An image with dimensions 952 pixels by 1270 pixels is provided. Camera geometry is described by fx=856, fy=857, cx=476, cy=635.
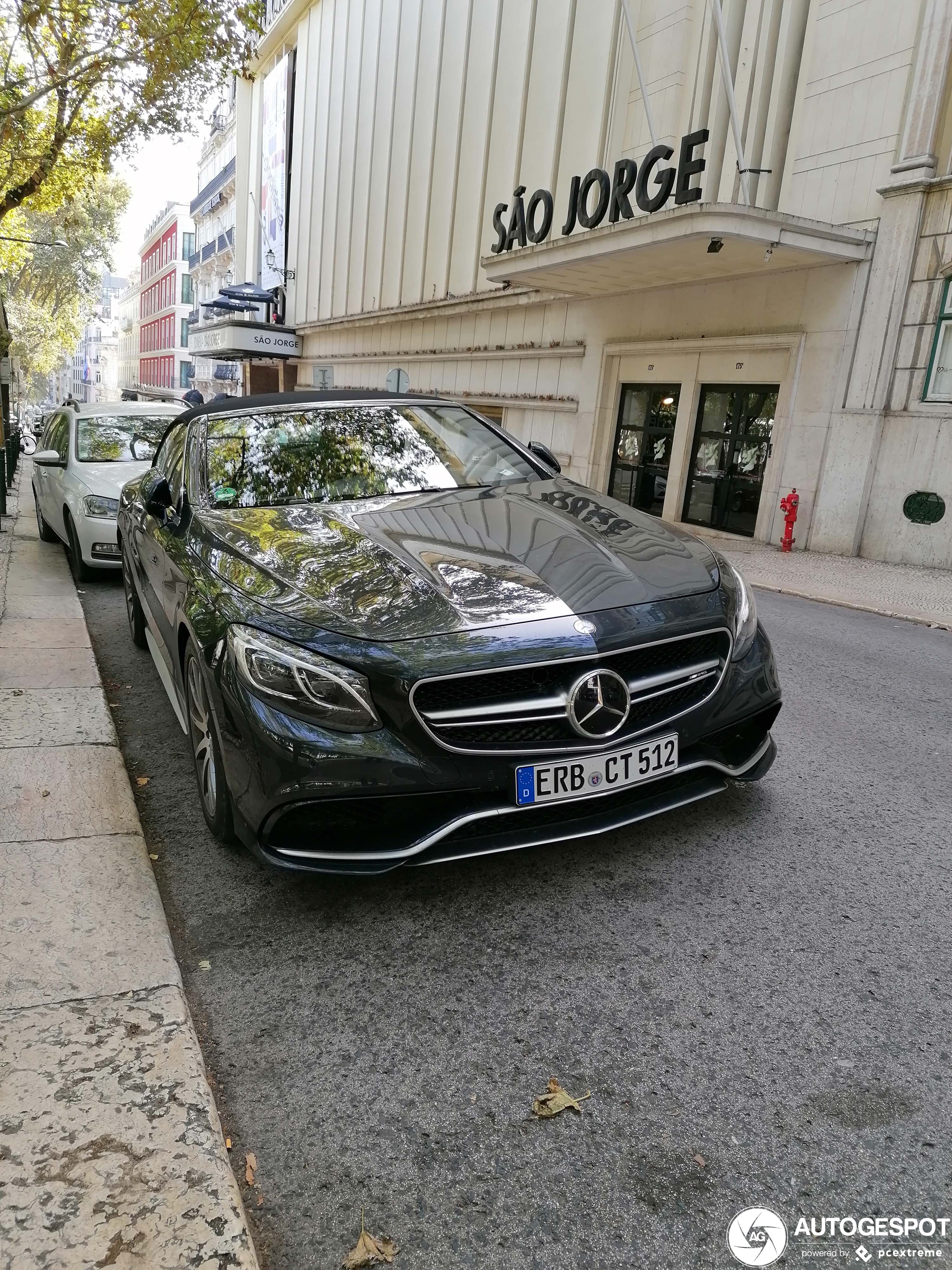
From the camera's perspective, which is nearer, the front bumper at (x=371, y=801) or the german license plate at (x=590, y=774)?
the front bumper at (x=371, y=801)

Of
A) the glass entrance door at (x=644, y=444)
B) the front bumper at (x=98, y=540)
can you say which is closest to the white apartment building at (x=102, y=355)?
the glass entrance door at (x=644, y=444)

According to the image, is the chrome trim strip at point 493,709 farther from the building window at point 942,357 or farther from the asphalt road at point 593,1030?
the building window at point 942,357

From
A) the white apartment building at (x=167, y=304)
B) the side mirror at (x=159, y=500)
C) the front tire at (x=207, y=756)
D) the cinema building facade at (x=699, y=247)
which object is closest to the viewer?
the front tire at (x=207, y=756)

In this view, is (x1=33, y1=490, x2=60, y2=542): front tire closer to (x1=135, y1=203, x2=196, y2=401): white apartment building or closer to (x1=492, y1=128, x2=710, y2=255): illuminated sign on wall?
(x1=492, y1=128, x2=710, y2=255): illuminated sign on wall

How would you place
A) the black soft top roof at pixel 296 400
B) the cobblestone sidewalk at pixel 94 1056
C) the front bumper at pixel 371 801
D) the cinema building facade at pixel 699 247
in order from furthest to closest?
the cinema building facade at pixel 699 247
the black soft top roof at pixel 296 400
the front bumper at pixel 371 801
the cobblestone sidewalk at pixel 94 1056

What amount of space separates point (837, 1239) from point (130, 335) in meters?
119

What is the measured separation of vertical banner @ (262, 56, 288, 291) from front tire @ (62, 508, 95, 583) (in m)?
33.6

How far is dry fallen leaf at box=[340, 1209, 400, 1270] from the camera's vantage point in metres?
1.65

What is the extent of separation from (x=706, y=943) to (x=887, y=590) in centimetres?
831

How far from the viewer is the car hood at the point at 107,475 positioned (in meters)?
8.00

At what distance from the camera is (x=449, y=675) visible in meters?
2.49

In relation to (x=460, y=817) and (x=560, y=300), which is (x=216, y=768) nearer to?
(x=460, y=817)

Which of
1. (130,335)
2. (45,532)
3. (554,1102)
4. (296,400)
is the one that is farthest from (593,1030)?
(130,335)

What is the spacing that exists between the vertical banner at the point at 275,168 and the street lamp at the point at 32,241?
8.74 metres
